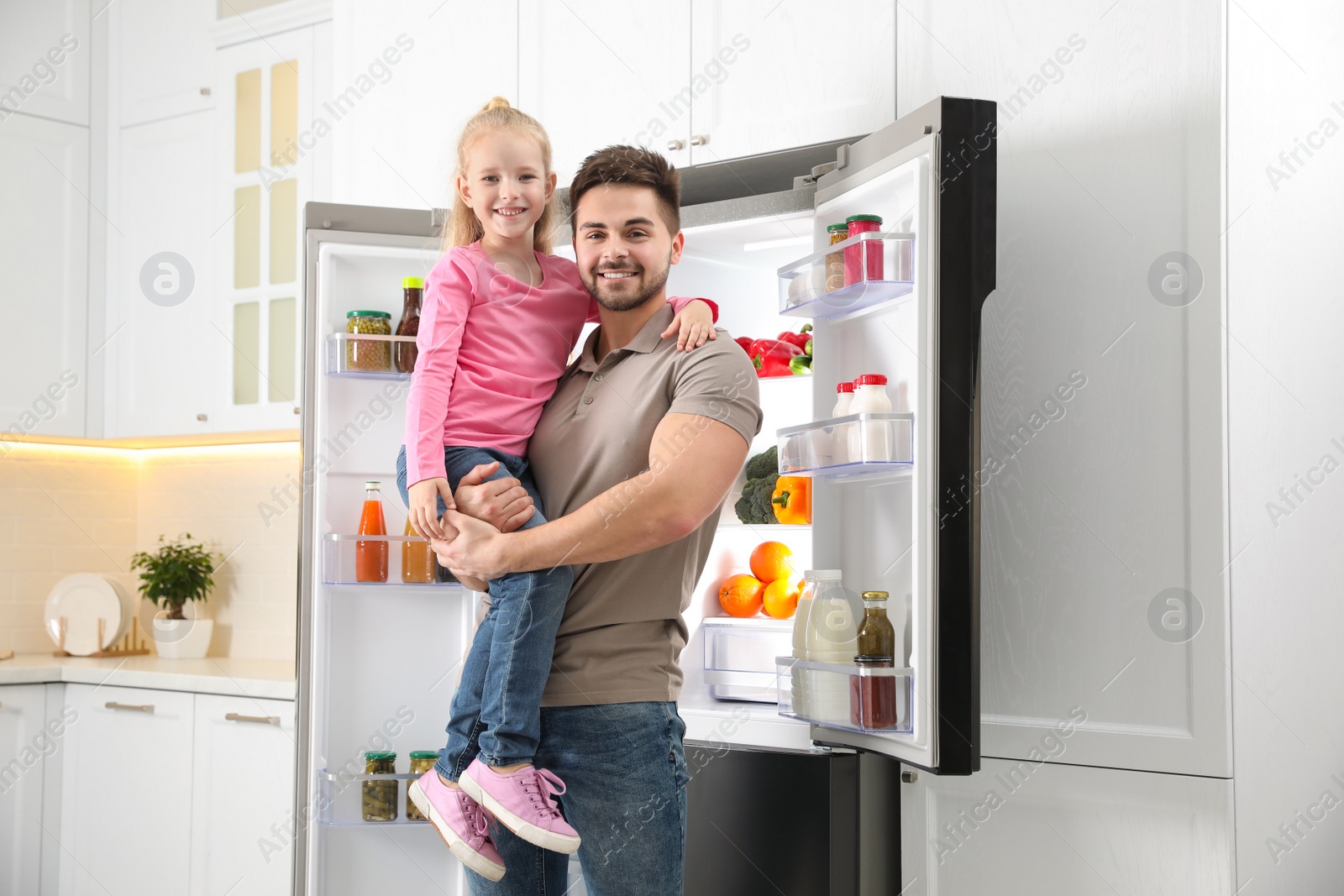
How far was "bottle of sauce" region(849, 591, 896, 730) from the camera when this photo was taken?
1692 mm

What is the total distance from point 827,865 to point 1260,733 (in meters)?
0.71

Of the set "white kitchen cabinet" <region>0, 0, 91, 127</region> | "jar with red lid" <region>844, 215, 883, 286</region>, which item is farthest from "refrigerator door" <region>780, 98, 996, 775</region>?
"white kitchen cabinet" <region>0, 0, 91, 127</region>

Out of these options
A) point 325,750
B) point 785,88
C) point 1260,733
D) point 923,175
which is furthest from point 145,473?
point 1260,733

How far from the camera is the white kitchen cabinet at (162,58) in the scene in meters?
3.53

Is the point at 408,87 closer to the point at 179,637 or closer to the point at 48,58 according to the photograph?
the point at 48,58

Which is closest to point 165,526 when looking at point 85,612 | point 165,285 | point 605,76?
point 85,612

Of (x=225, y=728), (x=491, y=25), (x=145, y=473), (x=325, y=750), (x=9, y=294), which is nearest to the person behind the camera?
(x=325, y=750)

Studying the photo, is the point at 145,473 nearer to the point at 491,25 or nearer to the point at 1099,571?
the point at 491,25

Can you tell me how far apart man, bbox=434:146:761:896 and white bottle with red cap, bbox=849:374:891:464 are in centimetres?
26

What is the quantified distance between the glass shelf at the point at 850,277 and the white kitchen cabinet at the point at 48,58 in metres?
2.88

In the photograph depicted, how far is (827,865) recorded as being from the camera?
1843 mm

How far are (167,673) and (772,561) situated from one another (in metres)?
1.91

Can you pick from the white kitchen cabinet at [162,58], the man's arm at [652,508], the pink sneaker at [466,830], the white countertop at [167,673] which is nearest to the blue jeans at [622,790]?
the pink sneaker at [466,830]

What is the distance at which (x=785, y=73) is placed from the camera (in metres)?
2.10
